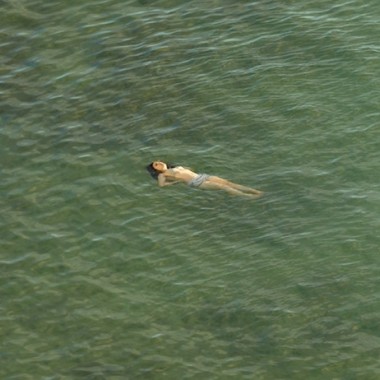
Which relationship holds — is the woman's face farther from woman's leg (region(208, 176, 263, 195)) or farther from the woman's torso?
woman's leg (region(208, 176, 263, 195))

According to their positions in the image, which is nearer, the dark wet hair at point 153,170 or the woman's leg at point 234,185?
the woman's leg at point 234,185

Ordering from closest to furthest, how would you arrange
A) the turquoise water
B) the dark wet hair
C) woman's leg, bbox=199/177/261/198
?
the turquoise water → woman's leg, bbox=199/177/261/198 → the dark wet hair

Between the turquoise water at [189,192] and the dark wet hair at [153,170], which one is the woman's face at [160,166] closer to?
the dark wet hair at [153,170]

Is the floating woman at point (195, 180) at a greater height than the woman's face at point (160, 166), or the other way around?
the woman's face at point (160, 166)

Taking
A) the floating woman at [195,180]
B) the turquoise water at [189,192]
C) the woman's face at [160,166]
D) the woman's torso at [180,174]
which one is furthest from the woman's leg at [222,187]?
the woman's face at [160,166]

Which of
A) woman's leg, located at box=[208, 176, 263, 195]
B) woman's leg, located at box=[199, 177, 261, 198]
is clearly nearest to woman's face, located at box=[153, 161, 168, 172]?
woman's leg, located at box=[199, 177, 261, 198]

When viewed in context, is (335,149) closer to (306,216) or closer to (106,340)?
(306,216)
